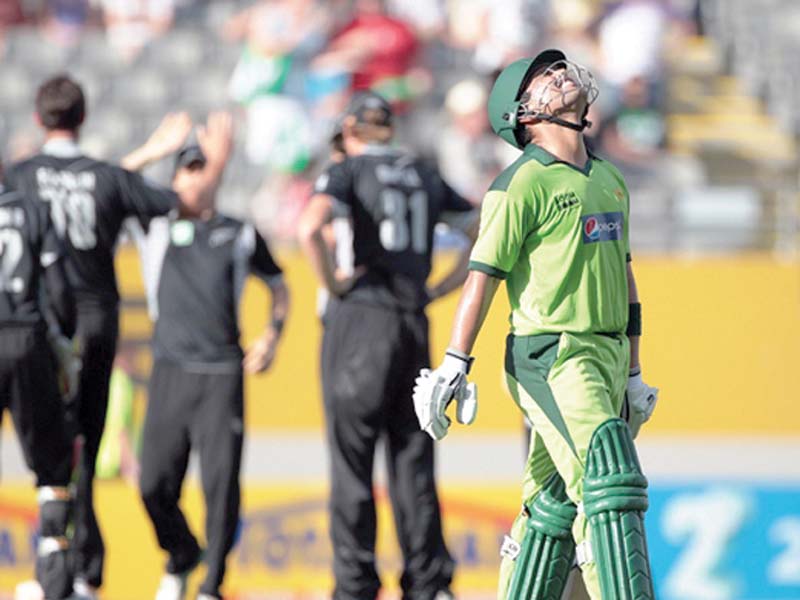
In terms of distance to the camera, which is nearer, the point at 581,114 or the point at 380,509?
the point at 581,114

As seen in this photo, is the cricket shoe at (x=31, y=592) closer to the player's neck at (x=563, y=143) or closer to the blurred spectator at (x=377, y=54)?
the player's neck at (x=563, y=143)

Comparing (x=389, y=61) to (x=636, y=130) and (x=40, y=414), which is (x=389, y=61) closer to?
(x=636, y=130)

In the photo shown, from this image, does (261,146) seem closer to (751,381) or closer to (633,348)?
(751,381)

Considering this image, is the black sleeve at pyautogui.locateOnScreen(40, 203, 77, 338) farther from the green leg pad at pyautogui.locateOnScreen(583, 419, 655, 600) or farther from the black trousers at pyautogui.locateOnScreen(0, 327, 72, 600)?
the green leg pad at pyautogui.locateOnScreen(583, 419, 655, 600)

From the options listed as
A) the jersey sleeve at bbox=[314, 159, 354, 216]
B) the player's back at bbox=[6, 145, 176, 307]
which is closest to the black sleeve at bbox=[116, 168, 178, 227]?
the player's back at bbox=[6, 145, 176, 307]

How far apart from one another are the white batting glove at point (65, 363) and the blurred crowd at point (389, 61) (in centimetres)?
581

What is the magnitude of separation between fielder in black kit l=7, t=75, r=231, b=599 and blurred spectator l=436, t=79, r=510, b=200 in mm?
5912

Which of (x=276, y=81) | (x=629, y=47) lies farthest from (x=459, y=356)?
(x=629, y=47)

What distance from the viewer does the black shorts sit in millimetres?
7734

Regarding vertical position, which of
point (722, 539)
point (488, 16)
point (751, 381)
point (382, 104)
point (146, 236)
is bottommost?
point (722, 539)

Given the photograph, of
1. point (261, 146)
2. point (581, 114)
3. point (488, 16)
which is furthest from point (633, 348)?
point (488, 16)

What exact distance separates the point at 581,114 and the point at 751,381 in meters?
6.83

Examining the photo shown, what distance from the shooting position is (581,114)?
20.2 ft

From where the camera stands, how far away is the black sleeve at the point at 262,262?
28.7 ft
